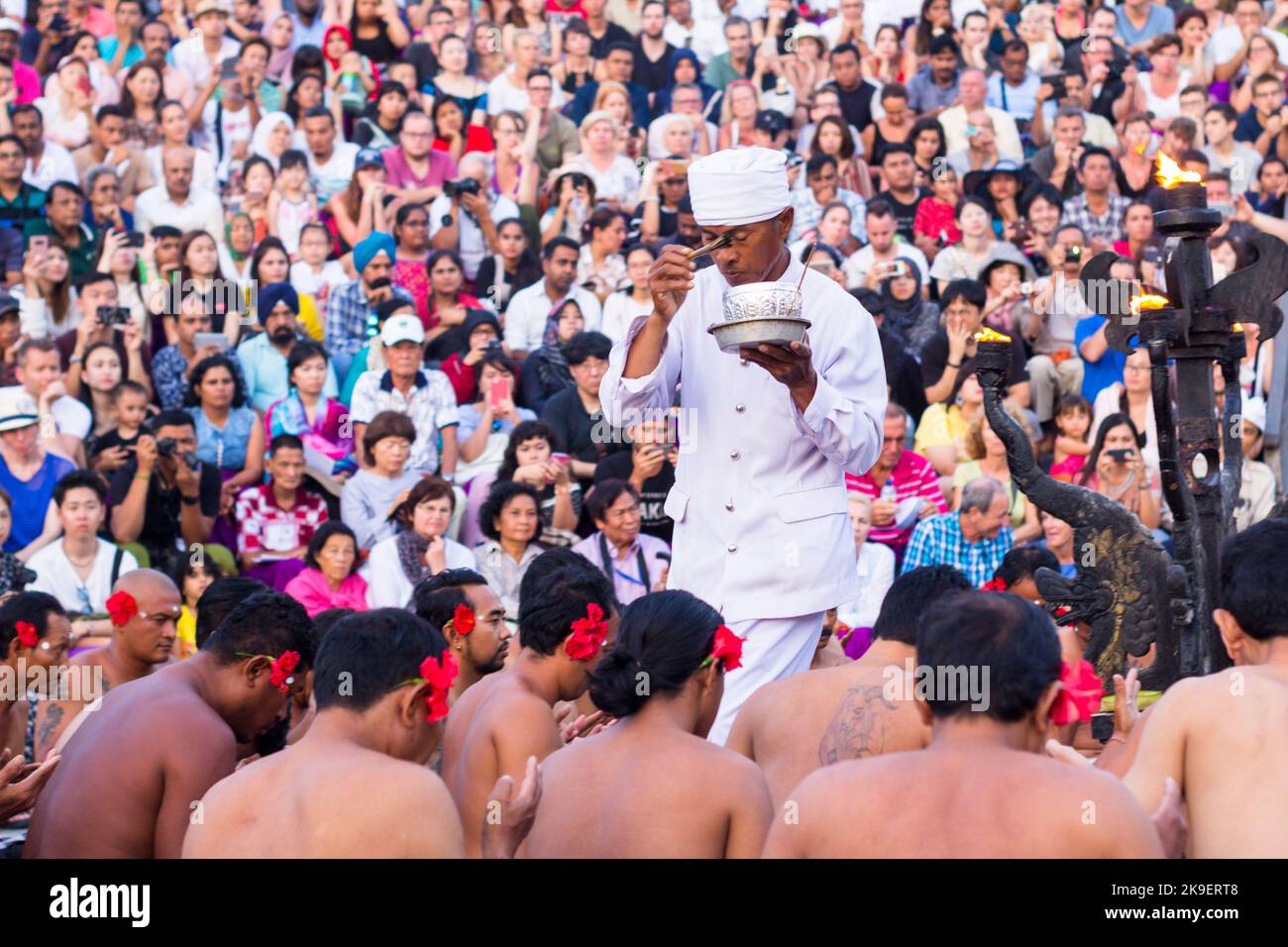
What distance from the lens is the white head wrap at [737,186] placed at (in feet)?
18.0

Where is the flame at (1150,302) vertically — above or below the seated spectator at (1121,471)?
above

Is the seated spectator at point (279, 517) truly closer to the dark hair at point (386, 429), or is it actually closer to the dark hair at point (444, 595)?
the dark hair at point (386, 429)

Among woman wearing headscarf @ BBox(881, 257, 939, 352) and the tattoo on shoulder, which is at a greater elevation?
woman wearing headscarf @ BBox(881, 257, 939, 352)

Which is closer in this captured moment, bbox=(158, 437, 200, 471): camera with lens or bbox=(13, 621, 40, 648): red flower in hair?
bbox=(13, 621, 40, 648): red flower in hair

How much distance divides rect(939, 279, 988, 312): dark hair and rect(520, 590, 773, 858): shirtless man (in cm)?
725

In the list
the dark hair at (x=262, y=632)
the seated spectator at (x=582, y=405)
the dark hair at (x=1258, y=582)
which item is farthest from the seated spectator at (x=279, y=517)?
the dark hair at (x=1258, y=582)

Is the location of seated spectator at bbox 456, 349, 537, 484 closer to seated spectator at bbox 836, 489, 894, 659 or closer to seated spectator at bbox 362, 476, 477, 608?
seated spectator at bbox 362, 476, 477, 608

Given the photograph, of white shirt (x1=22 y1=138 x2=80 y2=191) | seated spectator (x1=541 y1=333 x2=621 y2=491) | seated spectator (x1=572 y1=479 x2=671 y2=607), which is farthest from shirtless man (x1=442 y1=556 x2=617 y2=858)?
white shirt (x1=22 y1=138 x2=80 y2=191)

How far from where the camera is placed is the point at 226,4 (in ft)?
50.8

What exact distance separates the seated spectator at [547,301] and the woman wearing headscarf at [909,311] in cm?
191

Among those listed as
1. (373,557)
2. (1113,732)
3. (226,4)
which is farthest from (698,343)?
(226,4)

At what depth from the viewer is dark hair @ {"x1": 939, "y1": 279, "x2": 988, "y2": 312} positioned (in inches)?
465
